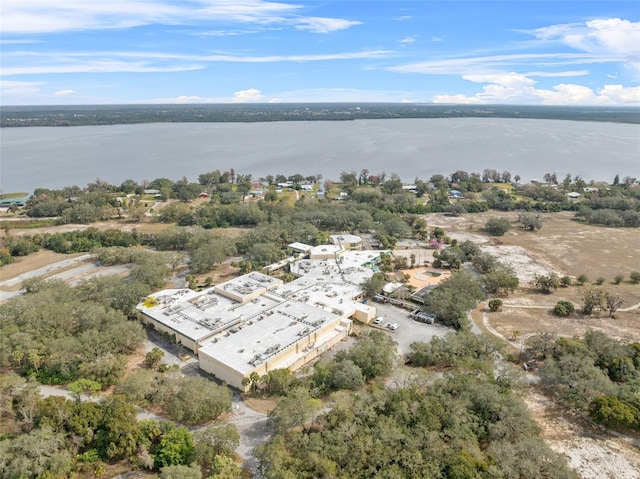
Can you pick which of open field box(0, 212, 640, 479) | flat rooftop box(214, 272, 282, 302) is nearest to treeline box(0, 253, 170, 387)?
flat rooftop box(214, 272, 282, 302)

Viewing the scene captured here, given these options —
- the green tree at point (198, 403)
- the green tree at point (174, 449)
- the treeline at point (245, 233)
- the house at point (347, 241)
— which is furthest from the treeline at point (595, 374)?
the treeline at point (245, 233)

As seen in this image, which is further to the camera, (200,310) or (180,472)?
(200,310)

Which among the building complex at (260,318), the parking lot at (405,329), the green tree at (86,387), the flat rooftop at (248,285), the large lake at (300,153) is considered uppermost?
the large lake at (300,153)

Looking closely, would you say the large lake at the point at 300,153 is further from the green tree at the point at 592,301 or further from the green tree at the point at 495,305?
the green tree at the point at 592,301

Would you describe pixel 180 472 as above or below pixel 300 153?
below

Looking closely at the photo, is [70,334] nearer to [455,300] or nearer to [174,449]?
[174,449]

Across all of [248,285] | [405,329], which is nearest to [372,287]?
[405,329]

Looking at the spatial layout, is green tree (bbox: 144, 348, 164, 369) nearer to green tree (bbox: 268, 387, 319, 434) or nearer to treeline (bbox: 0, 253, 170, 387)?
treeline (bbox: 0, 253, 170, 387)
